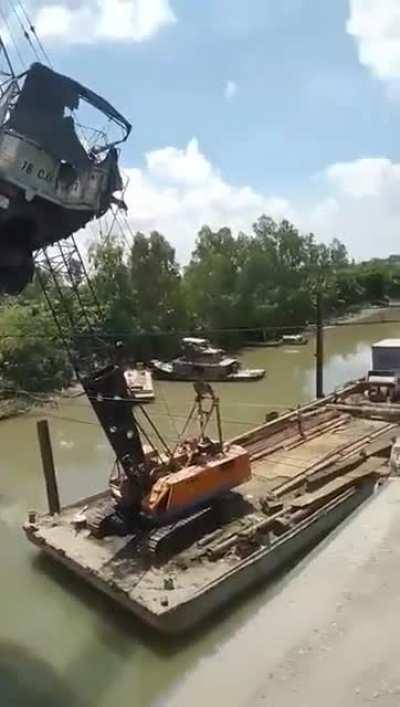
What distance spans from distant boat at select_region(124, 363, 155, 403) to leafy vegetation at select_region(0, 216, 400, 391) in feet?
6.63

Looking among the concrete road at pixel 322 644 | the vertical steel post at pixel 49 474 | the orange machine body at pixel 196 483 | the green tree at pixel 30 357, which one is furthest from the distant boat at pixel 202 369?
the concrete road at pixel 322 644

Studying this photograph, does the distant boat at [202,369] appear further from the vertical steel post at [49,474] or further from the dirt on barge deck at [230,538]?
the vertical steel post at [49,474]

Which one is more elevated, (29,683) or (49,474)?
(49,474)

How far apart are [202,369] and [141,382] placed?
14.7 ft

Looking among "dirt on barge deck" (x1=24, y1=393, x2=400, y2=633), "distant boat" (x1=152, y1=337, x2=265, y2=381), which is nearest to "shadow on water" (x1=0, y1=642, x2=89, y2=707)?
"dirt on barge deck" (x1=24, y1=393, x2=400, y2=633)

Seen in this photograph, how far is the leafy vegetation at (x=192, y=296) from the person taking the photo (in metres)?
31.5

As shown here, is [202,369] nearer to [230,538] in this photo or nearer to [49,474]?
[49,474]

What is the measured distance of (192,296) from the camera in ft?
170

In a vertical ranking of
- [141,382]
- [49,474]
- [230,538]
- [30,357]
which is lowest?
[230,538]

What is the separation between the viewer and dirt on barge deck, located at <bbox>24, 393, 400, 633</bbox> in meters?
10.8

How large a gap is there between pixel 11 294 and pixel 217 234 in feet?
162

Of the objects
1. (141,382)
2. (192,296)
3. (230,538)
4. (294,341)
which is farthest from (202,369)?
(230,538)

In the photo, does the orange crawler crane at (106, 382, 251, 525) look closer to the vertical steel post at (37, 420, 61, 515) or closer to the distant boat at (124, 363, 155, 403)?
the vertical steel post at (37, 420, 61, 515)

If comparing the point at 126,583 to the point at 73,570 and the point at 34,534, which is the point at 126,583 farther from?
the point at 34,534
